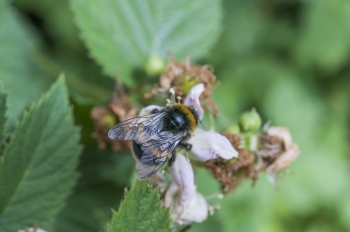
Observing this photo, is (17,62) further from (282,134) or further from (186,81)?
(282,134)

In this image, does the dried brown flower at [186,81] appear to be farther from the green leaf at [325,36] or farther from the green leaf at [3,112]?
the green leaf at [325,36]

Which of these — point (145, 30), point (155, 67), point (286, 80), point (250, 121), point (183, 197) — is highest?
point (286, 80)

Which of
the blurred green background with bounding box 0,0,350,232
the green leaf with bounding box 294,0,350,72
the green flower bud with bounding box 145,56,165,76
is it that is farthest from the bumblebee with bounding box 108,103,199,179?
the green leaf with bounding box 294,0,350,72

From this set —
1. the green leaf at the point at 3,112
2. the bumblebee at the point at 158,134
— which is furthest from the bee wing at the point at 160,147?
the green leaf at the point at 3,112

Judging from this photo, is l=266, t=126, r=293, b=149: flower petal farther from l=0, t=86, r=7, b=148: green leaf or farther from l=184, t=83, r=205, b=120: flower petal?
l=0, t=86, r=7, b=148: green leaf

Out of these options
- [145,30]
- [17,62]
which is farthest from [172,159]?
[17,62]
